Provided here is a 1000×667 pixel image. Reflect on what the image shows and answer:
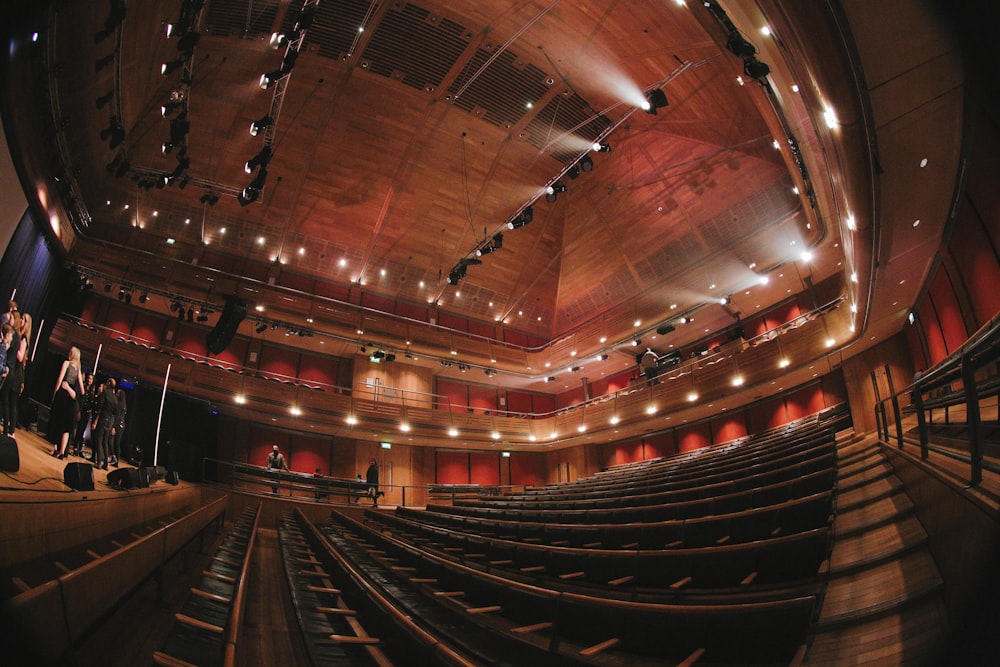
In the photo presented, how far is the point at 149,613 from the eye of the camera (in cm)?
165

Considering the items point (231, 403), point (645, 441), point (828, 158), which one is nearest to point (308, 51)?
point (231, 403)

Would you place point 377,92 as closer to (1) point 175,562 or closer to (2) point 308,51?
(2) point 308,51

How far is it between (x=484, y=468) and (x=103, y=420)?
891 cm

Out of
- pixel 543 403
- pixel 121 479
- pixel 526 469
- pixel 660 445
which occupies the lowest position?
pixel 526 469

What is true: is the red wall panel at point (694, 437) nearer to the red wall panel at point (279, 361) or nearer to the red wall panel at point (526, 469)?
the red wall panel at point (526, 469)

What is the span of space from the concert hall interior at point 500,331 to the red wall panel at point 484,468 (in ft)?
0.40

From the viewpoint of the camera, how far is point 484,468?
12195 mm

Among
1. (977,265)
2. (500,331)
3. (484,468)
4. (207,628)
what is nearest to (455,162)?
(500,331)

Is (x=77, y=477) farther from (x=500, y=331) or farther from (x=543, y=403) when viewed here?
(x=543, y=403)

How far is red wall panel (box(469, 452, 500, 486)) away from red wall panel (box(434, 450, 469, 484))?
0.58 feet

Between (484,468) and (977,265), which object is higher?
(977,265)

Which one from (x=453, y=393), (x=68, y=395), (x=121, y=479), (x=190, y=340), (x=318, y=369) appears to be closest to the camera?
(x=121, y=479)

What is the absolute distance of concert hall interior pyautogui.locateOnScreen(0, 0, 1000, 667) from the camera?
1.48 m

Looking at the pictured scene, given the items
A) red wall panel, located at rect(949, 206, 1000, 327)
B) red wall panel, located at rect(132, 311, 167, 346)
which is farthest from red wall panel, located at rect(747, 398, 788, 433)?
red wall panel, located at rect(132, 311, 167, 346)
